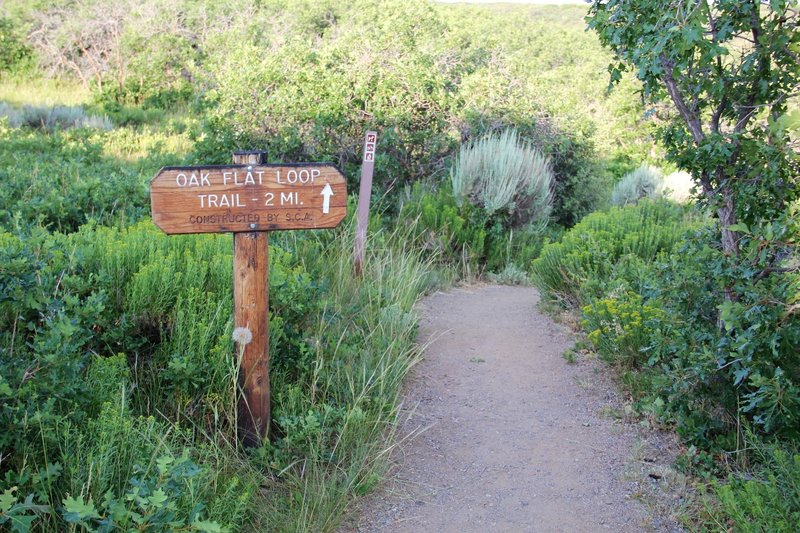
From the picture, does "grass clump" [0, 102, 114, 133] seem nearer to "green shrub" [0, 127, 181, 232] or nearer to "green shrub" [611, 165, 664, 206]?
"green shrub" [0, 127, 181, 232]

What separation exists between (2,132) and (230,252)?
1011 centimetres

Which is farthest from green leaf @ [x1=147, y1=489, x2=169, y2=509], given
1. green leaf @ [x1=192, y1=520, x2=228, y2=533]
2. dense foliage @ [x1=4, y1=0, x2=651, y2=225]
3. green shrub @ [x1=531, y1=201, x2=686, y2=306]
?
dense foliage @ [x1=4, y1=0, x2=651, y2=225]

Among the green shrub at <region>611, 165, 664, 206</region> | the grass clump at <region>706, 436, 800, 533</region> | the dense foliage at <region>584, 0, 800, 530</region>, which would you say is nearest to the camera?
the grass clump at <region>706, 436, 800, 533</region>

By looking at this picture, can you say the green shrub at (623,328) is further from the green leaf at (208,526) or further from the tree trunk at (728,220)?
the green leaf at (208,526)

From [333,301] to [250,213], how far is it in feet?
6.55

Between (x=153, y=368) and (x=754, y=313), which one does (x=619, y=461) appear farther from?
(x=153, y=368)

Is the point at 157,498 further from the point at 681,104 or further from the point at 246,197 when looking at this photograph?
the point at 681,104

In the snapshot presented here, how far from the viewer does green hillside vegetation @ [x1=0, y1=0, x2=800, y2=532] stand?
10.5 feet

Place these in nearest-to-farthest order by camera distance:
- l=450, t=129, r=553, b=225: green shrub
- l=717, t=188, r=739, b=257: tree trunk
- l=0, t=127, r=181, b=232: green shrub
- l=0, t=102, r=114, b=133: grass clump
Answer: l=717, t=188, r=739, b=257: tree trunk
l=0, t=127, r=181, b=232: green shrub
l=450, t=129, r=553, b=225: green shrub
l=0, t=102, r=114, b=133: grass clump

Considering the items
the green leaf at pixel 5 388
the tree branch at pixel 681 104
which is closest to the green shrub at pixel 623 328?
the tree branch at pixel 681 104

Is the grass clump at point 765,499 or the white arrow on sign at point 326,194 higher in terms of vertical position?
the white arrow on sign at point 326,194

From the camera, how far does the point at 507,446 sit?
4.47 m

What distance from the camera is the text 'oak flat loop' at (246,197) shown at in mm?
3604

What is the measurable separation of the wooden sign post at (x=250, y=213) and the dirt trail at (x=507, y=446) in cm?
86
